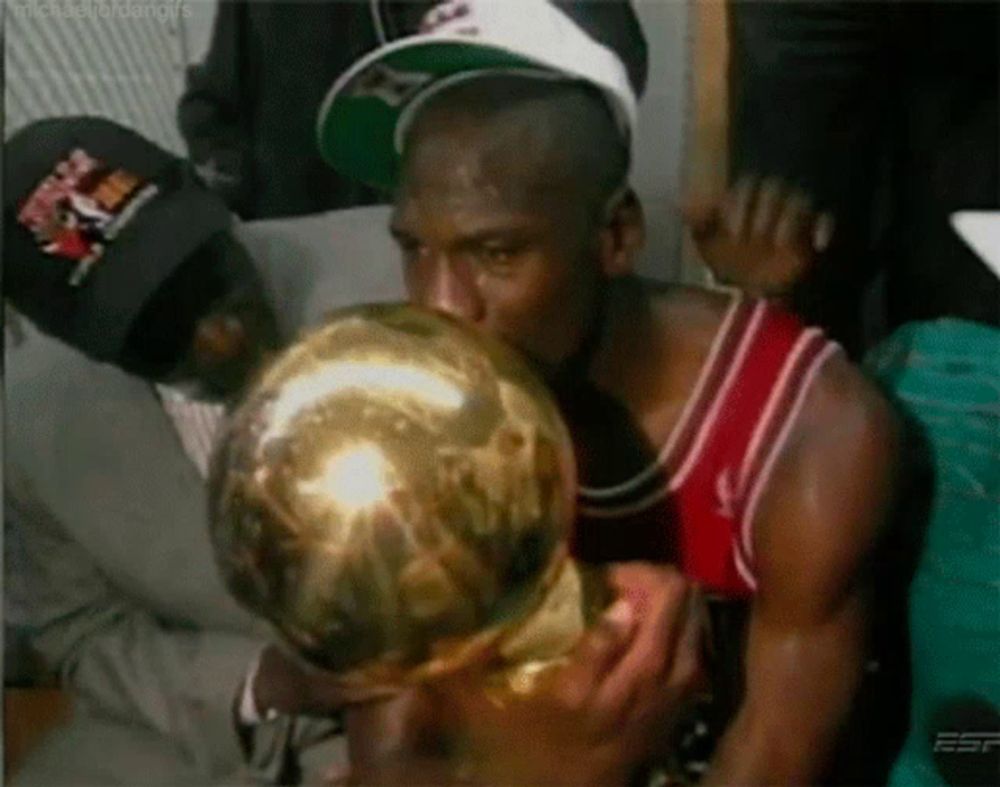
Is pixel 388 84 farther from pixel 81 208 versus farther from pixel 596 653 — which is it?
pixel 596 653

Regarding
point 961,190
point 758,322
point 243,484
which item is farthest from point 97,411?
Answer: point 961,190

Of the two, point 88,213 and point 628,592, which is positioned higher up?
point 88,213

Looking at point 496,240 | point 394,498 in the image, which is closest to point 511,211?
point 496,240

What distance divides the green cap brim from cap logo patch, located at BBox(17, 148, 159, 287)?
8 cm

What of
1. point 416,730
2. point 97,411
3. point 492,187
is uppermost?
point 492,187

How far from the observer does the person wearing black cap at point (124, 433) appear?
70 centimetres

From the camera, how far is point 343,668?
1.97 ft

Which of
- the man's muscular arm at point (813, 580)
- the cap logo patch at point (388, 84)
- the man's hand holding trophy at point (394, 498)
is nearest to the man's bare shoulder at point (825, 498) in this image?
the man's muscular arm at point (813, 580)

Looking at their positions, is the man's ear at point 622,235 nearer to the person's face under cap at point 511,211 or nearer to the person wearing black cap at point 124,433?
the person's face under cap at point 511,211

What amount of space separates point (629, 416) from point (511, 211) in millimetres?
110

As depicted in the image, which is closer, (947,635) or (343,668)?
(343,668)

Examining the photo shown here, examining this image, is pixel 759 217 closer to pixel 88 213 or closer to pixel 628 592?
pixel 628 592

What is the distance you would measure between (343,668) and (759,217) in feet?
0.92

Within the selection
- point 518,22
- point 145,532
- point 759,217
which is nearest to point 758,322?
point 759,217
